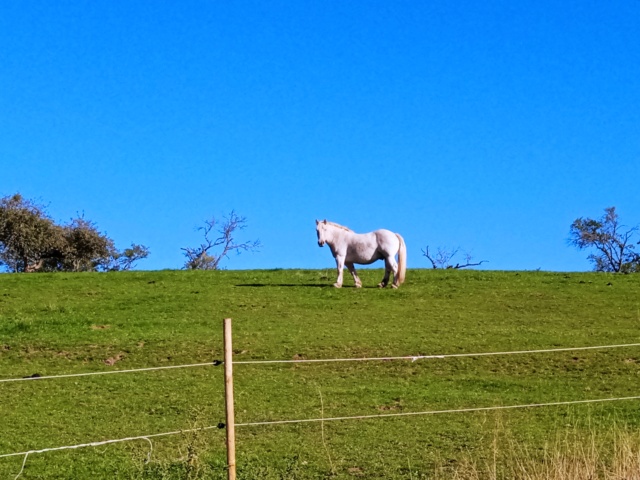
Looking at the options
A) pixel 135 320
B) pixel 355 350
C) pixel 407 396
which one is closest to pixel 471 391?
pixel 407 396

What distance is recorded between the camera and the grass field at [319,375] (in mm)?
9844

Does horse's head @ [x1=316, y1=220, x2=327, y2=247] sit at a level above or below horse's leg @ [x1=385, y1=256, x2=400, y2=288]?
above

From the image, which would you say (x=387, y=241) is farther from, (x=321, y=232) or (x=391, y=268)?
(x=321, y=232)

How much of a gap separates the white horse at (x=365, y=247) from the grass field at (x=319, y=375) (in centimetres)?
73

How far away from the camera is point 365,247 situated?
75.8 feet

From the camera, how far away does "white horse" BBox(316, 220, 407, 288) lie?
75.6 feet

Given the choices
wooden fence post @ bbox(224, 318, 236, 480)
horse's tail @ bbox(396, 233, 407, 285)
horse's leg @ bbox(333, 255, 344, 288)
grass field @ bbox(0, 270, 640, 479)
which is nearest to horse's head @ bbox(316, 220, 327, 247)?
horse's leg @ bbox(333, 255, 344, 288)

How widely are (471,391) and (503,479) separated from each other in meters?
4.67

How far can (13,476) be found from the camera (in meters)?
9.62

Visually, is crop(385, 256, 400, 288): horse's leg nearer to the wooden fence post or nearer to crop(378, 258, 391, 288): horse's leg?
crop(378, 258, 391, 288): horse's leg

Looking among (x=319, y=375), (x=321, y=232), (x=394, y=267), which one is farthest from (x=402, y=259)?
(x=319, y=375)

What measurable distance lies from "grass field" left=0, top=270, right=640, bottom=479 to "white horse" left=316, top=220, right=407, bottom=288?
28.7 inches

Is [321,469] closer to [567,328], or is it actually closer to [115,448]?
[115,448]

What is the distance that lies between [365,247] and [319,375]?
28.9ft
